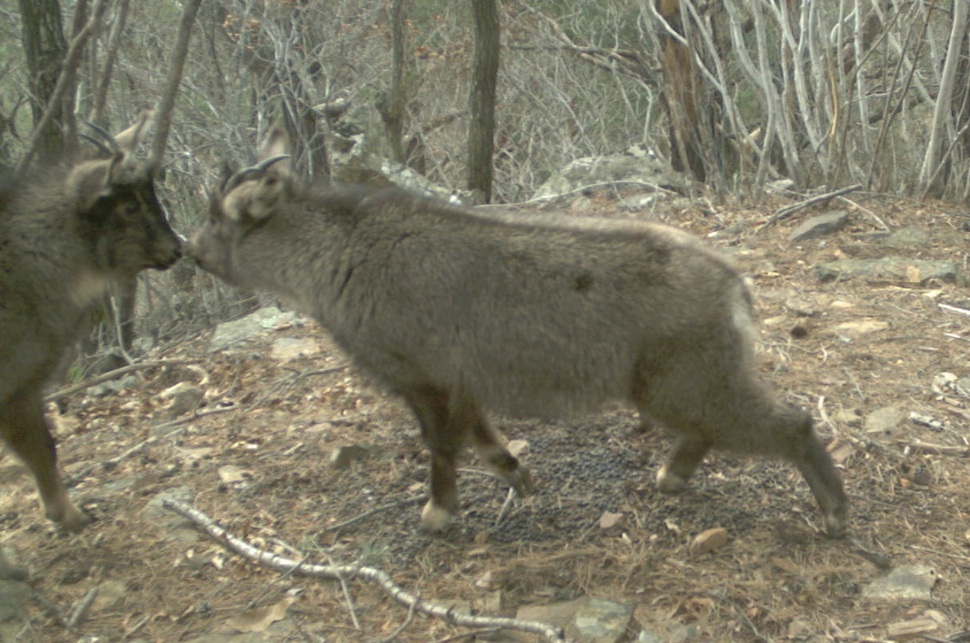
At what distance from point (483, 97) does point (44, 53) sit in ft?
14.9

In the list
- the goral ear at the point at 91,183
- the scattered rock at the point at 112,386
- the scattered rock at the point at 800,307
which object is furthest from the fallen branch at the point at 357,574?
the scattered rock at the point at 800,307

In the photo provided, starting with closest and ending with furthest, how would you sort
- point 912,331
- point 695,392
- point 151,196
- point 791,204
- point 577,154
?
point 695,392, point 151,196, point 912,331, point 791,204, point 577,154

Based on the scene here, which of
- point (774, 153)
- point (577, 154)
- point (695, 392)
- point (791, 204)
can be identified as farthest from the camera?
point (577, 154)

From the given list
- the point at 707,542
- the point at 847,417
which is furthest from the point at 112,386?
the point at 847,417

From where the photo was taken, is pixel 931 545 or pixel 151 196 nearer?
pixel 931 545

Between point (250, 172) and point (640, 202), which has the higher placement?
point (250, 172)

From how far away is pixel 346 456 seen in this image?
17.5 ft

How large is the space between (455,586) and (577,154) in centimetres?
1239

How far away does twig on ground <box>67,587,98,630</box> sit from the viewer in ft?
14.3

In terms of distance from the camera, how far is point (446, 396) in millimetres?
4652

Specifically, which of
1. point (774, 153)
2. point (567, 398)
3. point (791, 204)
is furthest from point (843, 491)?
point (774, 153)

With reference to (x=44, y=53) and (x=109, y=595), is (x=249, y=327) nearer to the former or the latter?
(x=44, y=53)

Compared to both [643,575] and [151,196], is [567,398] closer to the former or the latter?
[643,575]

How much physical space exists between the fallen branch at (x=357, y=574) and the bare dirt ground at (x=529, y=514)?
5 centimetres
